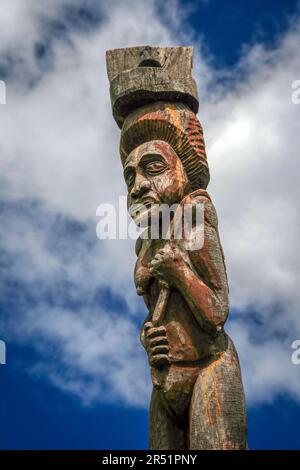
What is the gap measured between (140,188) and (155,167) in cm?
35

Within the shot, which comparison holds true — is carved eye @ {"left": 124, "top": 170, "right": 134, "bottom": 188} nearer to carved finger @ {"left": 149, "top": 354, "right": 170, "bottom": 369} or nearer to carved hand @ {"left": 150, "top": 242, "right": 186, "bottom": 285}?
carved hand @ {"left": 150, "top": 242, "right": 186, "bottom": 285}

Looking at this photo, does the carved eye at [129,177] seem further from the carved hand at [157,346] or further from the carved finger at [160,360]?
the carved finger at [160,360]

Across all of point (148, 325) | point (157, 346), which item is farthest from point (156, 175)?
point (157, 346)

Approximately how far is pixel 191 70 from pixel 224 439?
A: 16.3 ft

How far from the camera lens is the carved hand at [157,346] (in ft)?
22.0

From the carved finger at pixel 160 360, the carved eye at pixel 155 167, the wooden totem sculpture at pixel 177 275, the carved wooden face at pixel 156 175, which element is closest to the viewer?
the wooden totem sculpture at pixel 177 275

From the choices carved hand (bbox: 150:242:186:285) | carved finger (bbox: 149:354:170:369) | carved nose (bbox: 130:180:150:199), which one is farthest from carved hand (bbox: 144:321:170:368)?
carved nose (bbox: 130:180:150:199)

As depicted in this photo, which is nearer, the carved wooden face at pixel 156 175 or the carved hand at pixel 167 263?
the carved hand at pixel 167 263

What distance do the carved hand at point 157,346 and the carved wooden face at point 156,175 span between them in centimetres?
161

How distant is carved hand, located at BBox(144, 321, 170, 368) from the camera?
6.70 metres

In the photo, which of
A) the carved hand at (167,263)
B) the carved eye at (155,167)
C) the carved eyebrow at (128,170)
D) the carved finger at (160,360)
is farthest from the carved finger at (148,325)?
the carved eyebrow at (128,170)

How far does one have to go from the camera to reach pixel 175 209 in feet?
24.5

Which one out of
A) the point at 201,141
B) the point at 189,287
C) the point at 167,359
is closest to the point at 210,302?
the point at 189,287

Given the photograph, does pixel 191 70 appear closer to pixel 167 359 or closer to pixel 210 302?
pixel 210 302
